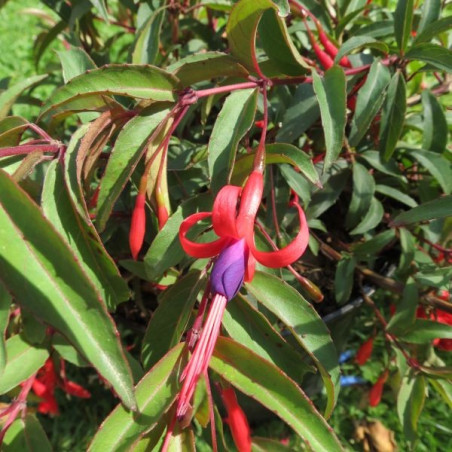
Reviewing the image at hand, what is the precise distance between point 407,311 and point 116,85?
21.8 inches

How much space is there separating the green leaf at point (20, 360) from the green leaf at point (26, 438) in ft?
0.22

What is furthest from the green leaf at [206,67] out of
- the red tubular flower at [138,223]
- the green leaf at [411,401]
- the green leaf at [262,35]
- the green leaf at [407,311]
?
the green leaf at [411,401]

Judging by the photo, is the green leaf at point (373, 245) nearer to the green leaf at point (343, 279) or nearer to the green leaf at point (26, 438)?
the green leaf at point (343, 279)

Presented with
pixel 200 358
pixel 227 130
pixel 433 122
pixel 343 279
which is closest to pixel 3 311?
pixel 200 358

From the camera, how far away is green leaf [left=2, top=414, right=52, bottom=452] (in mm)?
684

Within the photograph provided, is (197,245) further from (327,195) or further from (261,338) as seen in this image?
(327,195)

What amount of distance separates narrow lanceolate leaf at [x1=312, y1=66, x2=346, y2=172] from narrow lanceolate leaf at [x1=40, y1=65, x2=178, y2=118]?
168 millimetres

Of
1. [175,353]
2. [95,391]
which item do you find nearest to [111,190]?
[175,353]

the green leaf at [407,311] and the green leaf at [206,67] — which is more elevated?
the green leaf at [206,67]

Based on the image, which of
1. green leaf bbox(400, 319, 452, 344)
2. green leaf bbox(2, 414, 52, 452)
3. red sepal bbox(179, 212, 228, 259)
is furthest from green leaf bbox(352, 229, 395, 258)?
green leaf bbox(2, 414, 52, 452)

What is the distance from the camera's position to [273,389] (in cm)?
51

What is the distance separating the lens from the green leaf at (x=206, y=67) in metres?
0.55

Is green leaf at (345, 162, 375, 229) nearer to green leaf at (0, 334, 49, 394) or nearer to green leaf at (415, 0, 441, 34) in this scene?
A: green leaf at (415, 0, 441, 34)

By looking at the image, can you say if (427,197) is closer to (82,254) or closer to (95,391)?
(82,254)
